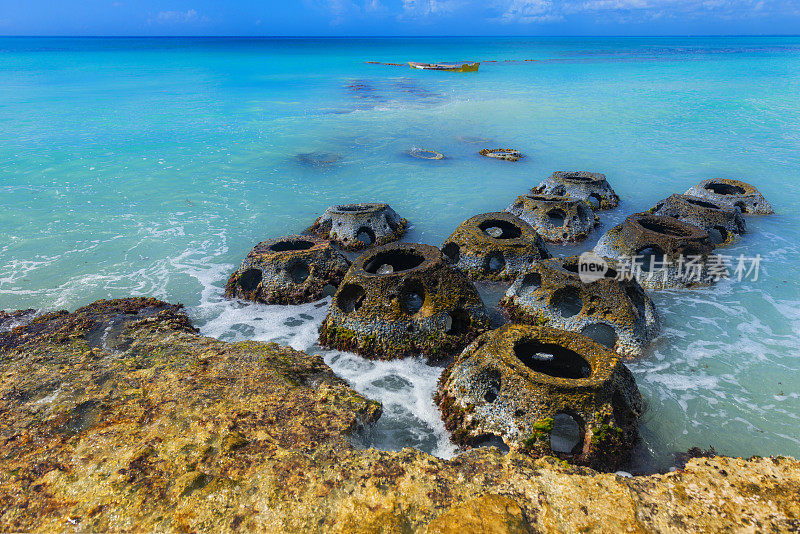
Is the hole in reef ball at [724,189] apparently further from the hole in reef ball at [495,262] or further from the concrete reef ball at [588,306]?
the concrete reef ball at [588,306]

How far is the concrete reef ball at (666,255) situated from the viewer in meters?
10.3

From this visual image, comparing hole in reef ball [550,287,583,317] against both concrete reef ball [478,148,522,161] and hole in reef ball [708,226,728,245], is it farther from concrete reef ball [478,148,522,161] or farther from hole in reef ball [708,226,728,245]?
concrete reef ball [478,148,522,161]

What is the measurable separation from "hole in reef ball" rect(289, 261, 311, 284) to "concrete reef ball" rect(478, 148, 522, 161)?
1562 cm

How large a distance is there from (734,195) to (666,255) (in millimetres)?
7880

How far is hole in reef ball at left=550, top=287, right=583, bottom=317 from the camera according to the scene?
840 cm

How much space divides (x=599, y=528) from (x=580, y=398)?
2.15m

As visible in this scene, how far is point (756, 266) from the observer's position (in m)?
11.9

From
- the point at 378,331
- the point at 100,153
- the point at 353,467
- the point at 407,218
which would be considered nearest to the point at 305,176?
the point at 407,218

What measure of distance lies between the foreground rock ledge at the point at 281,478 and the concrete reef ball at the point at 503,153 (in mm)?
19696

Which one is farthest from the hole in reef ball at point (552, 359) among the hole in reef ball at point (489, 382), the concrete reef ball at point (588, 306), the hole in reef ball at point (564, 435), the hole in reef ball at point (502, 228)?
the hole in reef ball at point (502, 228)

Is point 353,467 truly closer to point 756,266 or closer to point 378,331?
point 378,331

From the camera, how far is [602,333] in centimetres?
825

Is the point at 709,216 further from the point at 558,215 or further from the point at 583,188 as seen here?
the point at 558,215

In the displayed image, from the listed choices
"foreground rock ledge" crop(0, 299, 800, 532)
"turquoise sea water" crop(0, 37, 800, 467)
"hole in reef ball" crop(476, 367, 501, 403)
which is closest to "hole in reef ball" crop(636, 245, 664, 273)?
"turquoise sea water" crop(0, 37, 800, 467)
